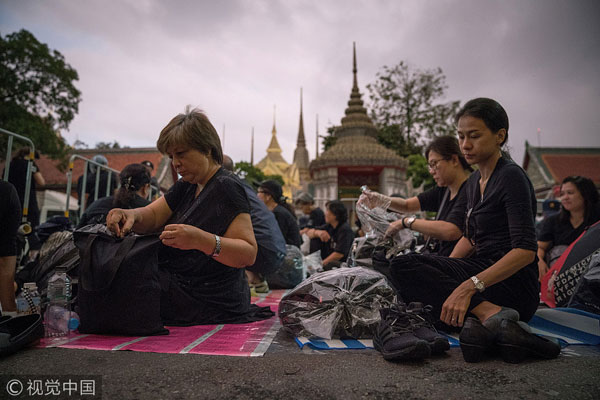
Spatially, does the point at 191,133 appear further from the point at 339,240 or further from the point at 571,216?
the point at 571,216

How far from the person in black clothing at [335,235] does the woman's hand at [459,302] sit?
3.04 m

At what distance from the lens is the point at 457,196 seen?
2711 millimetres

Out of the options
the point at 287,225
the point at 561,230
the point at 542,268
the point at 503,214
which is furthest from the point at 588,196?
the point at 287,225

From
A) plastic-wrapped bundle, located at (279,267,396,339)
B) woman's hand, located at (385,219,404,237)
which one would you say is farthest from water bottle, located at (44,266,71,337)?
woman's hand, located at (385,219,404,237)

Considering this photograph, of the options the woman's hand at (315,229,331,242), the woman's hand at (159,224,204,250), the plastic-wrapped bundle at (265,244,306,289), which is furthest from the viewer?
the woman's hand at (315,229,331,242)

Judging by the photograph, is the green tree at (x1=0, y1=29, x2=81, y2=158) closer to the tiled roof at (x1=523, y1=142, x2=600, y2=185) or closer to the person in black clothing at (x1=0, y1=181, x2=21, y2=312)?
the person in black clothing at (x1=0, y1=181, x2=21, y2=312)

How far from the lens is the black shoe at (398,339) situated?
1595mm

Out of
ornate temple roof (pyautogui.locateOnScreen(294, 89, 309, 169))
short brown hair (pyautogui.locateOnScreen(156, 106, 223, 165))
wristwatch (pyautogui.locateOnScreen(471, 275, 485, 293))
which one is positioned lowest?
wristwatch (pyautogui.locateOnScreen(471, 275, 485, 293))

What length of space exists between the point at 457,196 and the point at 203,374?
6.75ft

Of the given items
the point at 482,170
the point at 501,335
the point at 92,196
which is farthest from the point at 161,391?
the point at 92,196

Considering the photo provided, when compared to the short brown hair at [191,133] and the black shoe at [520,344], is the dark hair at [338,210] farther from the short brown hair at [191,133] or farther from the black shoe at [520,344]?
the black shoe at [520,344]

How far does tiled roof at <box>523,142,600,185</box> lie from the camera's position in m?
21.2

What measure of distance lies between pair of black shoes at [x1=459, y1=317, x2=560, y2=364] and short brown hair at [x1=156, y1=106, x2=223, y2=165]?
1.58 metres

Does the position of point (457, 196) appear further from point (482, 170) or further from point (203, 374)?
point (203, 374)
